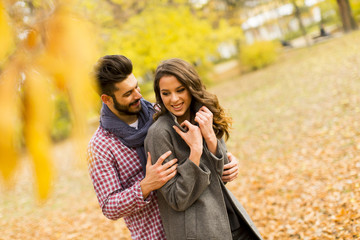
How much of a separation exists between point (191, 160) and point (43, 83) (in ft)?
4.31

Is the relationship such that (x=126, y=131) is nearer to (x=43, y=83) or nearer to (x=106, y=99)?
(x=106, y=99)

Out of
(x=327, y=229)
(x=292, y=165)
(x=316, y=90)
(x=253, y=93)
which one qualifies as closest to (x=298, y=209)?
(x=327, y=229)

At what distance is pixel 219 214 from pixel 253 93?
1192cm

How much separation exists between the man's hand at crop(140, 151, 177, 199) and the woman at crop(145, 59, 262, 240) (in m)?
0.05

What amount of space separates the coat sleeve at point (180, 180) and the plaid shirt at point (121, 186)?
0.18 meters

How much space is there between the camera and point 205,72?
1986cm

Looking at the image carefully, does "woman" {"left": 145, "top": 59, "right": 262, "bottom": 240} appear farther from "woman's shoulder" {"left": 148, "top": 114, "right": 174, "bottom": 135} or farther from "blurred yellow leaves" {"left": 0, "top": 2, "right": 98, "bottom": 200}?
"blurred yellow leaves" {"left": 0, "top": 2, "right": 98, "bottom": 200}

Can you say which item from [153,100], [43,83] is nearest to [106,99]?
[43,83]

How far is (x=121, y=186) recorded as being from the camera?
1926mm

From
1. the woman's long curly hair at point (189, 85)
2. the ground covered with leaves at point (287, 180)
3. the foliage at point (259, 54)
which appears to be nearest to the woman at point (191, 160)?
the woman's long curly hair at point (189, 85)

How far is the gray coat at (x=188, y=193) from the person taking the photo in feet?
5.57

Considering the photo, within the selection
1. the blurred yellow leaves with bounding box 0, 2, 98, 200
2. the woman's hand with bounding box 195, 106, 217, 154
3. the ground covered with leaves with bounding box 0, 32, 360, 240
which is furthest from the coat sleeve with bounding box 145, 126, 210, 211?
the blurred yellow leaves with bounding box 0, 2, 98, 200

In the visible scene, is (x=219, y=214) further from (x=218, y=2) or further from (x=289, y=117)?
(x=218, y=2)

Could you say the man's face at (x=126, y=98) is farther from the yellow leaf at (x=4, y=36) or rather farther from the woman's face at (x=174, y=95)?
the yellow leaf at (x=4, y=36)
